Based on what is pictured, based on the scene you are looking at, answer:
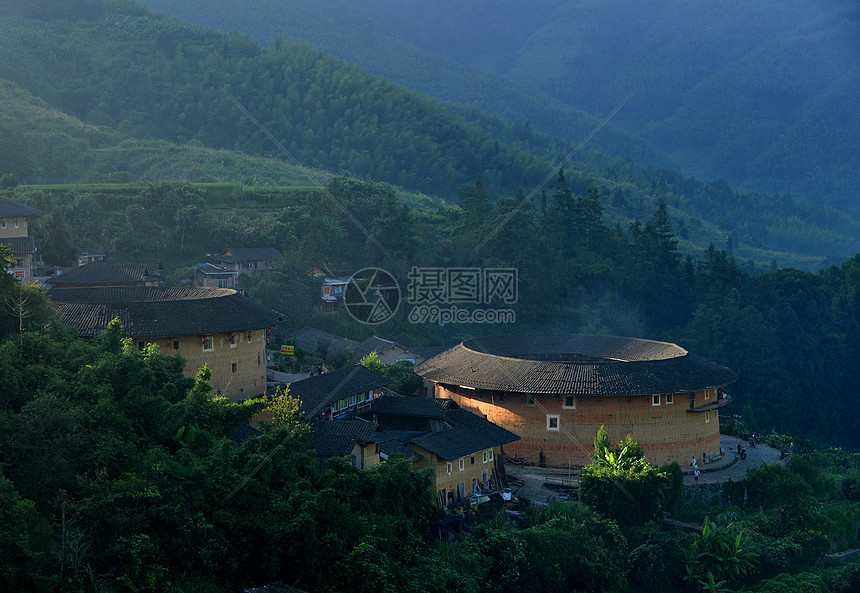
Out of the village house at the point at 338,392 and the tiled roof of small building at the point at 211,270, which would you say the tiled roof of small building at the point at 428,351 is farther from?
the village house at the point at 338,392

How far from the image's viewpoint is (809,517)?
1222 inches

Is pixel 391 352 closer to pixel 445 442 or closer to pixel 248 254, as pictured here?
pixel 248 254

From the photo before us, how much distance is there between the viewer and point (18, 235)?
4366cm

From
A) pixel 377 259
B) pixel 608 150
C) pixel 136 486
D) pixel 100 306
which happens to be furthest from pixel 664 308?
pixel 608 150

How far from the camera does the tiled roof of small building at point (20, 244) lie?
39781 millimetres

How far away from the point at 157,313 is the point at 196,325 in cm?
131

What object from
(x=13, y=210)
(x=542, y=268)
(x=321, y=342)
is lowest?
(x=321, y=342)

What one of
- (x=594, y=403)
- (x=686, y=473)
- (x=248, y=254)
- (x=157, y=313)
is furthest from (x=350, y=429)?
(x=248, y=254)

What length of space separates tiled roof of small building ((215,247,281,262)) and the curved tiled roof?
21412 millimetres

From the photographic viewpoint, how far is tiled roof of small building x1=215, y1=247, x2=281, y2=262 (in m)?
57.1

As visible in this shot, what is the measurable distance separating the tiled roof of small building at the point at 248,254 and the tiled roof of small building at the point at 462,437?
28.7 metres

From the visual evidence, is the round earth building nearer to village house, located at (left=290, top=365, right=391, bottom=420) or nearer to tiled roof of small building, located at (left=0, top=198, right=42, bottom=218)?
village house, located at (left=290, top=365, right=391, bottom=420)

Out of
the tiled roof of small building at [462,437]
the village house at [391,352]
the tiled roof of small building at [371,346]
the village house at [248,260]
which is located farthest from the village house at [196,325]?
the village house at [248,260]

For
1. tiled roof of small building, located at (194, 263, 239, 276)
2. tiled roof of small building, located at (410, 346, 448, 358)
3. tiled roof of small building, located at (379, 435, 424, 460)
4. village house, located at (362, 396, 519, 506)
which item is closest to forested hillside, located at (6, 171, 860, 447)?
tiled roof of small building, located at (194, 263, 239, 276)
